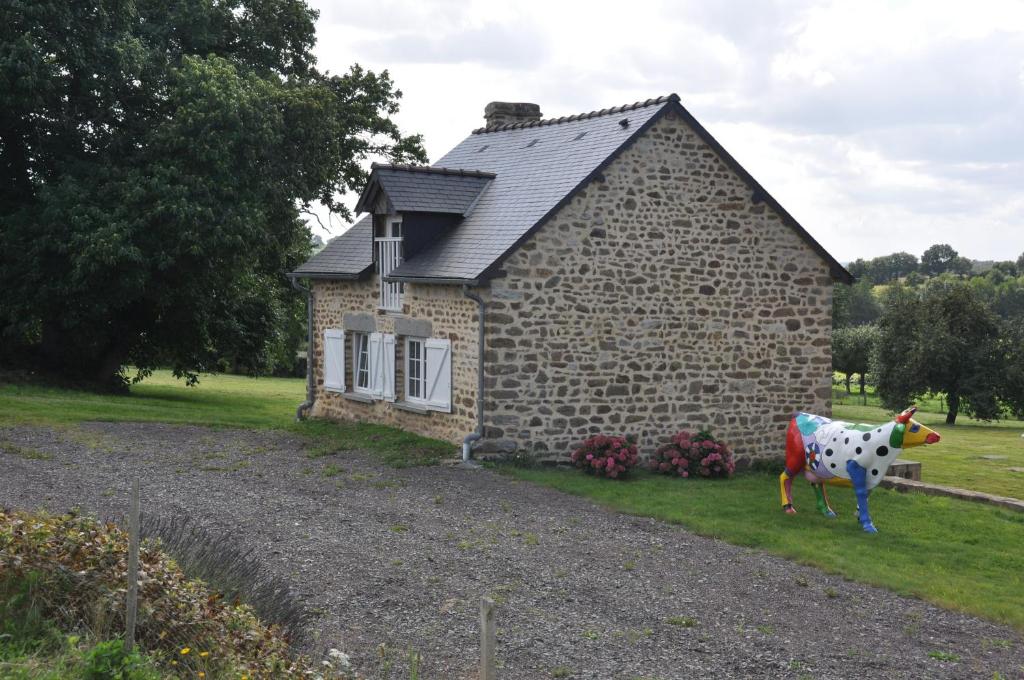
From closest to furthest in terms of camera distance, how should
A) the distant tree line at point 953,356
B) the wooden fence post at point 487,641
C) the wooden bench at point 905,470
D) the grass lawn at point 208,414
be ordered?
the wooden fence post at point 487,641, the wooden bench at point 905,470, the grass lawn at point 208,414, the distant tree line at point 953,356

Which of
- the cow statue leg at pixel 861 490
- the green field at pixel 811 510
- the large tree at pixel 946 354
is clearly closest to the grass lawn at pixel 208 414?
the green field at pixel 811 510

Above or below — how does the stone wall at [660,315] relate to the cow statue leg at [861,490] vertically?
above

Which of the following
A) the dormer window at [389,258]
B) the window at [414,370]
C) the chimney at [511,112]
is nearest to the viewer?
the window at [414,370]

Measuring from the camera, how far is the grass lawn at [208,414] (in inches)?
674

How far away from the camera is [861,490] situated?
12.6 meters

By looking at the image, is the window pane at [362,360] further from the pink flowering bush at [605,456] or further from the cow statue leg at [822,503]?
the cow statue leg at [822,503]

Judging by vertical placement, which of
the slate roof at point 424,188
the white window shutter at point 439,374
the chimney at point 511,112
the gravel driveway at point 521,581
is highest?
the chimney at point 511,112

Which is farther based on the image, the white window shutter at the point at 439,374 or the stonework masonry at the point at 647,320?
the white window shutter at the point at 439,374

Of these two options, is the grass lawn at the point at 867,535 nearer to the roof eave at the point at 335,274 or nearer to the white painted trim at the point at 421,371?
the white painted trim at the point at 421,371

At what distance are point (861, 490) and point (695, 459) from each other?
429 centimetres

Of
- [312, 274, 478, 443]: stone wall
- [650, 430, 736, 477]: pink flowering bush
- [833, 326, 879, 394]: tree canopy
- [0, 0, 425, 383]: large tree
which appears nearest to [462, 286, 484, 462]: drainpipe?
[312, 274, 478, 443]: stone wall

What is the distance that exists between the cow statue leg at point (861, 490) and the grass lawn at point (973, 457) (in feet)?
18.0

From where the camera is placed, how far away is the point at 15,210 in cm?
2297

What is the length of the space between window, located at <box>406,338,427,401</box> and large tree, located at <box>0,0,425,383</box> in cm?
501
